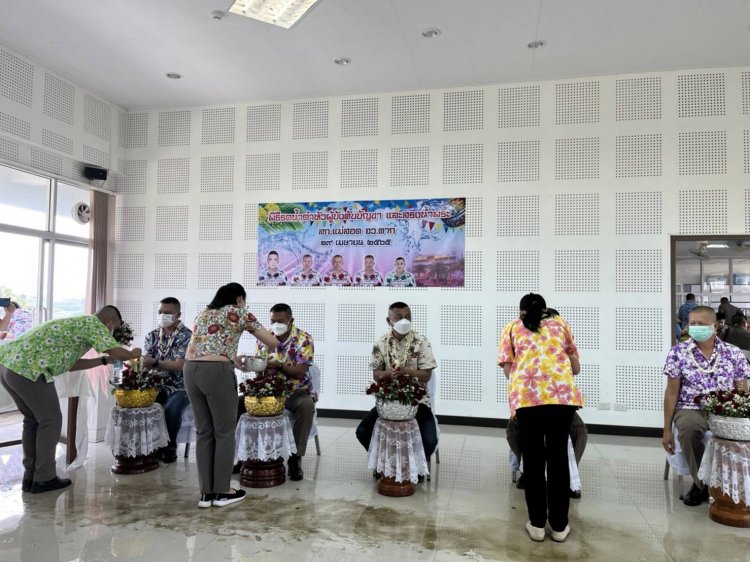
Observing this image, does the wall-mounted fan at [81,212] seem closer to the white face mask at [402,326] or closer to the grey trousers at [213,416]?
the grey trousers at [213,416]

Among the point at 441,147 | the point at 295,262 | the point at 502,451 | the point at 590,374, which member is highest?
the point at 441,147

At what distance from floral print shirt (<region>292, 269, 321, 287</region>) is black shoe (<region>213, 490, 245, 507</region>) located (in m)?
3.60

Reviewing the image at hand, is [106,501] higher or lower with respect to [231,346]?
lower

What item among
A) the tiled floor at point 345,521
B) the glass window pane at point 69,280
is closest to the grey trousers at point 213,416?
the tiled floor at point 345,521

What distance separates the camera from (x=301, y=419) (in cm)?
462

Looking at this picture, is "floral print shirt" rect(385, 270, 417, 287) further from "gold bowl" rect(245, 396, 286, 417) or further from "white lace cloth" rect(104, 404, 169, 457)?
"white lace cloth" rect(104, 404, 169, 457)

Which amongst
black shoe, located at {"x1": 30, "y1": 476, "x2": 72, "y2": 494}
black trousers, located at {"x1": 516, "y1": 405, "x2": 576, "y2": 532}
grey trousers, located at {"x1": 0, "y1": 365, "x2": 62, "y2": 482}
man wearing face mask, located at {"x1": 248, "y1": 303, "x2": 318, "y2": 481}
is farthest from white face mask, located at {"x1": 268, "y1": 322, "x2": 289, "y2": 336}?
black trousers, located at {"x1": 516, "y1": 405, "x2": 576, "y2": 532}

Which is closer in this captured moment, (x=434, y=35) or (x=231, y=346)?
(x=231, y=346)

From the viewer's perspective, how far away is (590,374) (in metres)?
6.43

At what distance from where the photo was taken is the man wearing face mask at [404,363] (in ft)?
14.8

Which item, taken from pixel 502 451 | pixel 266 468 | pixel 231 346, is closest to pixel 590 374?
pixel 502 451

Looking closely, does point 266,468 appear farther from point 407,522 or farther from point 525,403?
point 525,403

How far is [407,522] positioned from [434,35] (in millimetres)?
4778

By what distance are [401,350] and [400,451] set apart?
90cm
